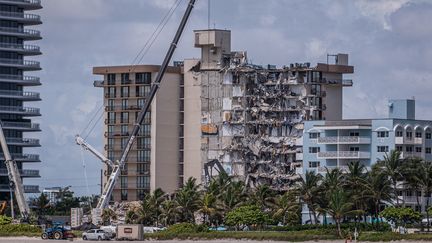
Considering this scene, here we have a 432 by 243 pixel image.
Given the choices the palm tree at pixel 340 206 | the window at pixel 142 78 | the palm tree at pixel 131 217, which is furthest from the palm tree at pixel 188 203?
the window at pixel 142 78

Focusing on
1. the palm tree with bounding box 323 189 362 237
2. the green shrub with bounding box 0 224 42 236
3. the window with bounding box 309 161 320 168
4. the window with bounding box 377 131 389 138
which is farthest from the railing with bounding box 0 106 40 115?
the palm tree with bounding box 323 189 362 237

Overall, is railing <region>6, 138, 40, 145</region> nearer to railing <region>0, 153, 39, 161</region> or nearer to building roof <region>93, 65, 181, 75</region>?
railing <region>0, 153, 39, 161</region>

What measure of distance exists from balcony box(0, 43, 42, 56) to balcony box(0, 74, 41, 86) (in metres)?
3.56

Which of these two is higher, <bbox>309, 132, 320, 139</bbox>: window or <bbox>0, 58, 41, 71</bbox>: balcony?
<bbox>0, 58, 41, 71</bbox>: balcony

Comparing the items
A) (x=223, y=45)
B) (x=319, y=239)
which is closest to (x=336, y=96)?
(x=223, y=45)

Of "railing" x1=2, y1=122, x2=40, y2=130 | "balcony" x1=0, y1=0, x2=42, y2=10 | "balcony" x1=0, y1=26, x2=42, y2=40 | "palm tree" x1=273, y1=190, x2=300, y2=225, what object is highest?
"balcony" x1=0, y1=0, x2=42, y2=10

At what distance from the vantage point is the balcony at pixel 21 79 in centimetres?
19262

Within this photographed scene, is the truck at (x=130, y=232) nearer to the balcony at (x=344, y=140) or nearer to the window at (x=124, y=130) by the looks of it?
the balcony at (x=344, y=140)

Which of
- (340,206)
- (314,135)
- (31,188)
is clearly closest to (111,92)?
(31,188)

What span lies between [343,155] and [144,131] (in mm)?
35823

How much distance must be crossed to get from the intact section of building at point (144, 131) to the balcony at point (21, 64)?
1149 cm

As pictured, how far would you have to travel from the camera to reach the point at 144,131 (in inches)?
7643

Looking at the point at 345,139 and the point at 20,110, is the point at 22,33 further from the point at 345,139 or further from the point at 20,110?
the point at 345,139

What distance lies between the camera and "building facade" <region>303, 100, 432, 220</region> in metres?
167
